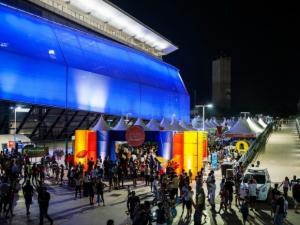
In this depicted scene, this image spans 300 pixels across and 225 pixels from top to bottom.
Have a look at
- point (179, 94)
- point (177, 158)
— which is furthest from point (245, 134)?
point (179, 94)

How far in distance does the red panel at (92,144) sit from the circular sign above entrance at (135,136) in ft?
12.8

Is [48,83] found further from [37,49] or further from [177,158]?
[177,158]

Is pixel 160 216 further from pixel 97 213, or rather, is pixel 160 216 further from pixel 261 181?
pixel 261 181

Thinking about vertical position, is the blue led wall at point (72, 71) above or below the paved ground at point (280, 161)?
above

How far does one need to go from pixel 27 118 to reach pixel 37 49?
6.34 meters

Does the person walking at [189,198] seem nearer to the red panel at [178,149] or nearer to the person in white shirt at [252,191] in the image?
the person in white shirt at [252,191]

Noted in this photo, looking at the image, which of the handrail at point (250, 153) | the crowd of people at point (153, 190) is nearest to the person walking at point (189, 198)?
the crowd of people at point (153, 190)

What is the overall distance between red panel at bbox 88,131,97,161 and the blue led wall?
11.3 metres

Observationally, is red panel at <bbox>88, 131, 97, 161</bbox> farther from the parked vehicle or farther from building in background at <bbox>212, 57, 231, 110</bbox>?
building in background at <bbox>212, 57, 231, 110</bbox>

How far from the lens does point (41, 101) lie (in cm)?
3806

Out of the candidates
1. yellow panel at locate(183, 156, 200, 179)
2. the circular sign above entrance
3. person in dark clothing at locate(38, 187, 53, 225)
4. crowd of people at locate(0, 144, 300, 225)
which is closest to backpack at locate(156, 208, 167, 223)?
crowd of people at locate(0, 144, 300, 225)

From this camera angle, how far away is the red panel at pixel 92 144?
26609 mm

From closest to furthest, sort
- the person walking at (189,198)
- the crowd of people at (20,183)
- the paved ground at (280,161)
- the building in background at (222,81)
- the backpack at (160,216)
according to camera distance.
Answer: the backpack at (160,216)
the crowd of people at (20,183)
the person walking at (189,198)
the paved ground at (280,161)
the building in background at (222,81)

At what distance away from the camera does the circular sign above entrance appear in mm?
23156
